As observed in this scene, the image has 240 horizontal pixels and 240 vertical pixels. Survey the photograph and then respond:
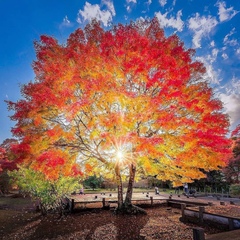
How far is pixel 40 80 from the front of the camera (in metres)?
12.5

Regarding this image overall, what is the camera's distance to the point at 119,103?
11.8m

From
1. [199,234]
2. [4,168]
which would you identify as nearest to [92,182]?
[4,168]

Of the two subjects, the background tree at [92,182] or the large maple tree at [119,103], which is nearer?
the large maple tree at [119,103]

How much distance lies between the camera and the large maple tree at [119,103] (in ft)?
35.4

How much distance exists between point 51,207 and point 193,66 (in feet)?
47.5


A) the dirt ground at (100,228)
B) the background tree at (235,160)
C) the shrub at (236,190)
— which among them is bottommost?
the dirt ground at (100,228)

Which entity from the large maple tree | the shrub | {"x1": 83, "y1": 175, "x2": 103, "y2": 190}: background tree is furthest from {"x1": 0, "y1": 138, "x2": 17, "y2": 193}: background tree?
the shrub

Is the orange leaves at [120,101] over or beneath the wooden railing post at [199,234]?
over

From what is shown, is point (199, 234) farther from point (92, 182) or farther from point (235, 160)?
point (92, 182)

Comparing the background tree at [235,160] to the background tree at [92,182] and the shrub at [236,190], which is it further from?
the background tree at [92,182]

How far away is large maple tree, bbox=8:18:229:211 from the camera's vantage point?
10.8m

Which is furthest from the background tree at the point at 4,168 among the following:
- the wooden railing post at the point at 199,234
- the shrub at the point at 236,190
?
the shrub at the point at 236,190

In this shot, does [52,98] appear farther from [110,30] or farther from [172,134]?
[172,134]

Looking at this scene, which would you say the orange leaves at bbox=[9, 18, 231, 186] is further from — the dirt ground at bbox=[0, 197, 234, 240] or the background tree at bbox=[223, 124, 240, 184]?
the background tree at bbox=[223, 124, 240, 184]
